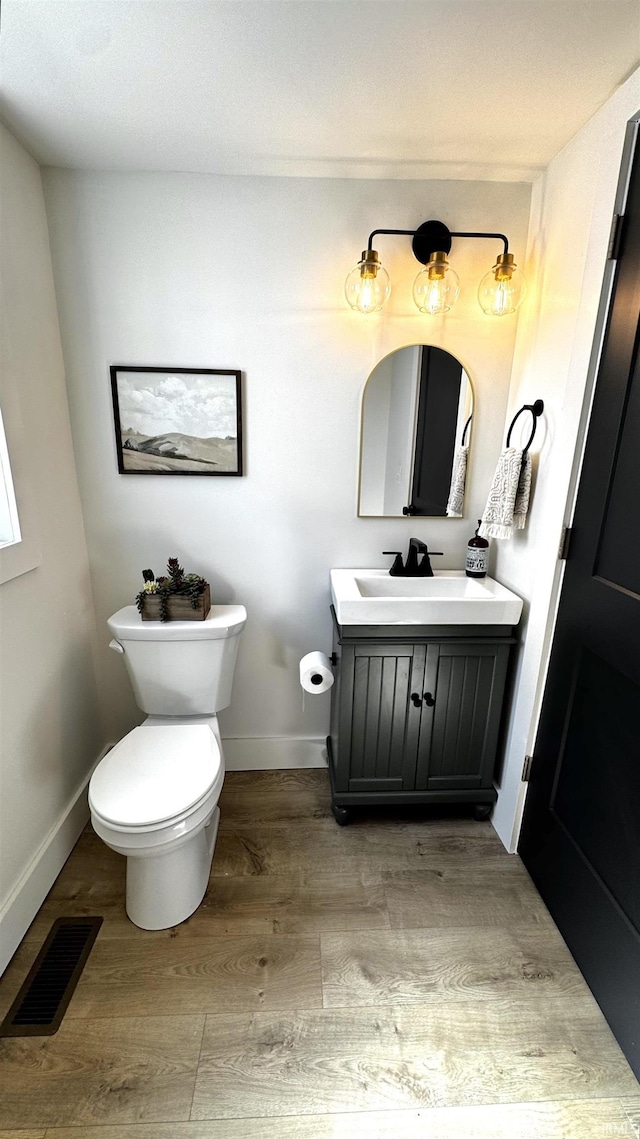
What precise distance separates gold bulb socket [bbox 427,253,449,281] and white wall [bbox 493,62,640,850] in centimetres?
34

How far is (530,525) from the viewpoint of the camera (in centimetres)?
161

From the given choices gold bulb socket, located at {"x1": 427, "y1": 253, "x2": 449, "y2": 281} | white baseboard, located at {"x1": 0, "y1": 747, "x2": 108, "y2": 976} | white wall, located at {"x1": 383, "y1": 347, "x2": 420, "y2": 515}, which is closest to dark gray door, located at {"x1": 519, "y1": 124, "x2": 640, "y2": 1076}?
gold bulb socket, located at {"x1": 427, "y1": 253, "x2": 449, "y2": 281}

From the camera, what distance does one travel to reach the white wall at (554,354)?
1261 mm

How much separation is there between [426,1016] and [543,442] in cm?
166

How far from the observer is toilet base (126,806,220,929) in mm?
1390

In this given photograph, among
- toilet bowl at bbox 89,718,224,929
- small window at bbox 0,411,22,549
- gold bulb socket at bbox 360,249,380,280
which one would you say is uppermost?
gold bulb socket at bbox 360,249,380,280

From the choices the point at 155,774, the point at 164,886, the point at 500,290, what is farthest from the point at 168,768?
the point at 500,290

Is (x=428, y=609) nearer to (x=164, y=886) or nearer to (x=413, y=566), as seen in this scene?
(x=413, y=566)

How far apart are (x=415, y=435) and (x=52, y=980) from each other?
2037 millimetres

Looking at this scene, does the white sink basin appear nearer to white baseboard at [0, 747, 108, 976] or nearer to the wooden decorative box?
the wooden decorative box

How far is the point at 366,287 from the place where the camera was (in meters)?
1.56

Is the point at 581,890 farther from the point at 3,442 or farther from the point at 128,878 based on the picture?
the point at 3,442

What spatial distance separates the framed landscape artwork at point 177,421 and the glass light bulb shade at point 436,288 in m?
0.68

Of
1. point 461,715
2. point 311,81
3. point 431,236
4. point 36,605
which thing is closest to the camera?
point 311,81
